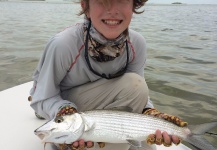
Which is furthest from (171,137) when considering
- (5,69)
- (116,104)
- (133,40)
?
(5,69)

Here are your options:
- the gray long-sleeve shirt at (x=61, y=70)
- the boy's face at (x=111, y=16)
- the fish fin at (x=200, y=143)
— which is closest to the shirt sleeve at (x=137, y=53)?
the gray long-sleeve shirt at (x=61, y=70)

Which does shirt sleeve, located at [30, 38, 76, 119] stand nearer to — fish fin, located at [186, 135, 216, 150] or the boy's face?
the boy's face

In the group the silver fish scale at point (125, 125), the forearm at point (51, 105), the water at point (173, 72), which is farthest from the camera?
the water at point (173, 72)

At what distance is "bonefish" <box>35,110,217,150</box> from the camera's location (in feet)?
7.80

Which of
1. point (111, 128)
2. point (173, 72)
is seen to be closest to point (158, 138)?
point (111, 128)

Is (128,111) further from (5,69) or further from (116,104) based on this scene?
(5,69)

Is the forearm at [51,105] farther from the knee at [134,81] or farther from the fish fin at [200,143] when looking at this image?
the fish fin at [200,143]

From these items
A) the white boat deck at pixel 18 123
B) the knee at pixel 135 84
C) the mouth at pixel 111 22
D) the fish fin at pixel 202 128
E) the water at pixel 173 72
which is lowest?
the water at pixel 173 72

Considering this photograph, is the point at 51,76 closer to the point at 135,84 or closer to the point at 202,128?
the point at 135,84

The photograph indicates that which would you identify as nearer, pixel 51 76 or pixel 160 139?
pixel 160 139

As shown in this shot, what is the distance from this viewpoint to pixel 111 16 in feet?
9.10

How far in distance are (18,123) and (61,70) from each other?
1007 mm

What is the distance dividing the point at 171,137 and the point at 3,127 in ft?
6.04

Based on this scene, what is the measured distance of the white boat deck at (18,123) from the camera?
3.03 metres
